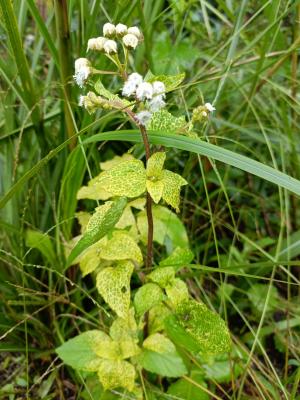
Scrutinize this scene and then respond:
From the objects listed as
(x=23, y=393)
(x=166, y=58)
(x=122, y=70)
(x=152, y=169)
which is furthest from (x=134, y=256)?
(x=166, y=58)

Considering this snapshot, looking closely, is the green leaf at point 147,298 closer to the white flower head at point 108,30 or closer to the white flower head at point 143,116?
the white flower head at point 143,116

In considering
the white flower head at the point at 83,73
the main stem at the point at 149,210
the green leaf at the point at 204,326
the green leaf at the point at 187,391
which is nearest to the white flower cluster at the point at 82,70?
the white flower head at the point at 83,73

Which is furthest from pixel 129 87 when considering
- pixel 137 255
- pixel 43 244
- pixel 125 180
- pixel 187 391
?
pixel 187 391

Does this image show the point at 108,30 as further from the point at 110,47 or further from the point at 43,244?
the point at 43,244

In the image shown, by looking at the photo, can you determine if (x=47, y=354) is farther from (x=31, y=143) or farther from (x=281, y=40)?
(x=281, y=40)

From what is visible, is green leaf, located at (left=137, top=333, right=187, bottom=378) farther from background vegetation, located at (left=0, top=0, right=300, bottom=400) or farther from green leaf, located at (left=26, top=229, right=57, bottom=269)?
green leaf, located at (left=26, top=229, right=57, bottom=269)
